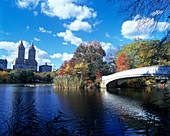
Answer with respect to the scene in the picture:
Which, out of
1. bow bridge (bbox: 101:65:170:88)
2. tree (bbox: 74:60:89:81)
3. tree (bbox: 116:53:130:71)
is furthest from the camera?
tree (bbox: 116:53:130:71)

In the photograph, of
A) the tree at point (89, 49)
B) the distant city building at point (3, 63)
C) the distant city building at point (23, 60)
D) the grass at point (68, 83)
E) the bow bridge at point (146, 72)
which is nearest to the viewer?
the bow bridge at point (146, 72)

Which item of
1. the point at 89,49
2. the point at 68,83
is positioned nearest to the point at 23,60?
the point at 89,49

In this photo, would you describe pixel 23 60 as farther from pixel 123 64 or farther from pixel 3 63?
pixel 123 64

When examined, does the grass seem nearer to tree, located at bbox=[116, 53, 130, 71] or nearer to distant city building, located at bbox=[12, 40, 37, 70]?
tree, located at bbox=[116, 53, 130, 71]

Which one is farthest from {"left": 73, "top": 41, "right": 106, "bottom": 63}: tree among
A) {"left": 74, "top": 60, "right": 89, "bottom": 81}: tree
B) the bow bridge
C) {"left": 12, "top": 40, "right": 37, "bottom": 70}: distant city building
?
{"left": 12, "top": 40, "right": 37, "bottom": 70}: distant city building

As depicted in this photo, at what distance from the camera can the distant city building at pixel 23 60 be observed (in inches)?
4631

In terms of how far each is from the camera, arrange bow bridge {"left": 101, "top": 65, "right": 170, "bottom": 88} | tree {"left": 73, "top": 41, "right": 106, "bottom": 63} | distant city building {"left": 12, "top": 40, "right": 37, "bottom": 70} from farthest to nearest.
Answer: distant city building {"left": 12, "top": 40, "right": 37, "bottom": 70}
tree {"left": 73, "top": 41, "right": 106, "bottom": 63}
bow bridge {"left": 101, "top": 65, "right": 170, "bottom": 88}

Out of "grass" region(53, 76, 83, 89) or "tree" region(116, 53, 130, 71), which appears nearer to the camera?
"grass" region(53, 76, 83, 89)

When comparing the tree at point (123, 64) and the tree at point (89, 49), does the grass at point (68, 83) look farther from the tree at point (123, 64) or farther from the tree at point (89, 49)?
the tree at point (89, 49)

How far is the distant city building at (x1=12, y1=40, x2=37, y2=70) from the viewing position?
118 m

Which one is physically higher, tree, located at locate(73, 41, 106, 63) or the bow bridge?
tree, located at locate(73, 41, 106, 63)

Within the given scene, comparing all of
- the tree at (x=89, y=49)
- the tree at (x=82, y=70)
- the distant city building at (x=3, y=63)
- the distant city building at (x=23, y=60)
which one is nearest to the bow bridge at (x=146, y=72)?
the tree at (x=82, y=70)

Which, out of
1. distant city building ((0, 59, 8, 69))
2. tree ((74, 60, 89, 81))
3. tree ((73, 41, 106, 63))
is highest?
distant city building ((0, 59, 8, 69))

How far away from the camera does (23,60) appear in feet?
406
